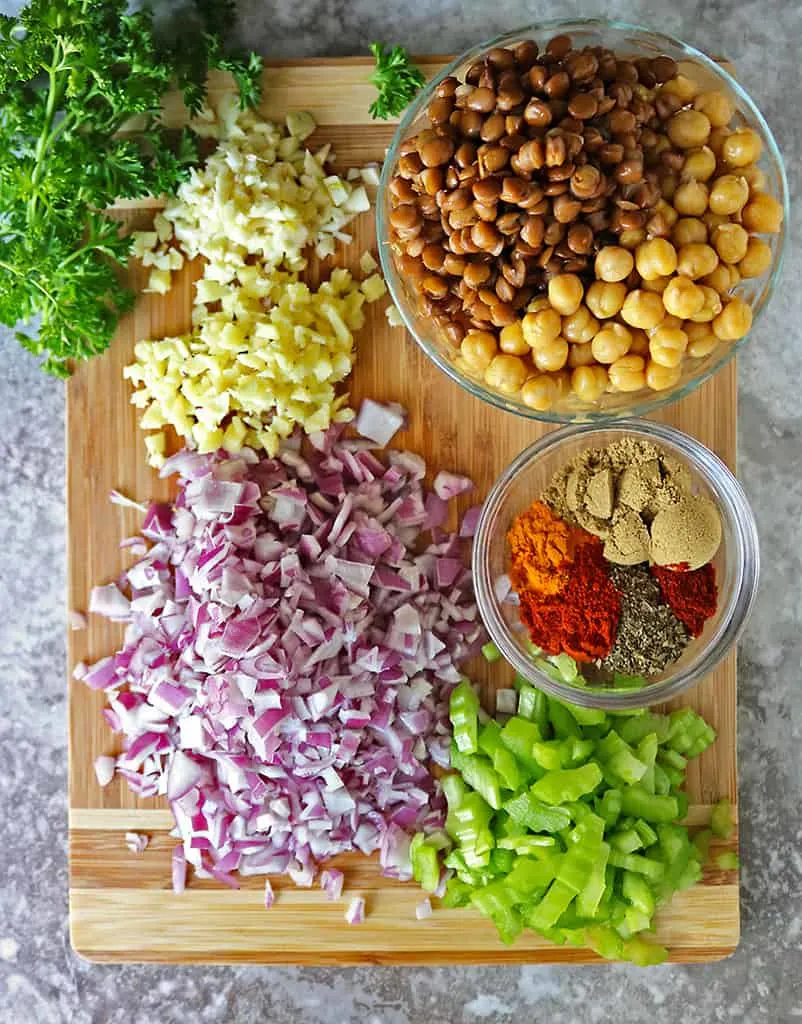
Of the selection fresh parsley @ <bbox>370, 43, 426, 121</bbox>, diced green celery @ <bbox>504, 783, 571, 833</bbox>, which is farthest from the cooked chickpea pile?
diced green celery @ <bbox>504, 783, 571, 833</bbox>

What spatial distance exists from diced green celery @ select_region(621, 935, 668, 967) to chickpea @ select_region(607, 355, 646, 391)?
3.33 feet

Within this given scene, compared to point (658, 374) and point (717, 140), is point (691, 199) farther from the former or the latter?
point (658, 374)

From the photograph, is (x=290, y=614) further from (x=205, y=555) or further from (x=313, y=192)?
(x=313, y=192)

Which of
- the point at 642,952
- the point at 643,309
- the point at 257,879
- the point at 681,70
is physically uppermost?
the point at 681,70

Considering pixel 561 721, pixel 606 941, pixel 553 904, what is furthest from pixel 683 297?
pixel 606 941

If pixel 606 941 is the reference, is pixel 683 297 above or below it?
above

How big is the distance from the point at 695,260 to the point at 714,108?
0.78ft

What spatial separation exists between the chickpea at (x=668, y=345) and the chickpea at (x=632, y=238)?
12cm

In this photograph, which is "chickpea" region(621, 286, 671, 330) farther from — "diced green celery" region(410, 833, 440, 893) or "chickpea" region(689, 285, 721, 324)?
"diced green celery" region(410, 833, 440, 893)

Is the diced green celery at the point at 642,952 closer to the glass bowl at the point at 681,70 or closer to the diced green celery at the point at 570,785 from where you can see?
the diced green celery at the point at 570,785

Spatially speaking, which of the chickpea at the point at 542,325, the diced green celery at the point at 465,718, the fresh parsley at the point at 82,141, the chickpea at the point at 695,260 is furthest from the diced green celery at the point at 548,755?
the fresh parsley at the point at 82,141

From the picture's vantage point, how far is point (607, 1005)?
6.42 feet

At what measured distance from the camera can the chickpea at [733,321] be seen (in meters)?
1.41

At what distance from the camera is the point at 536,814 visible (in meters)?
1.69
